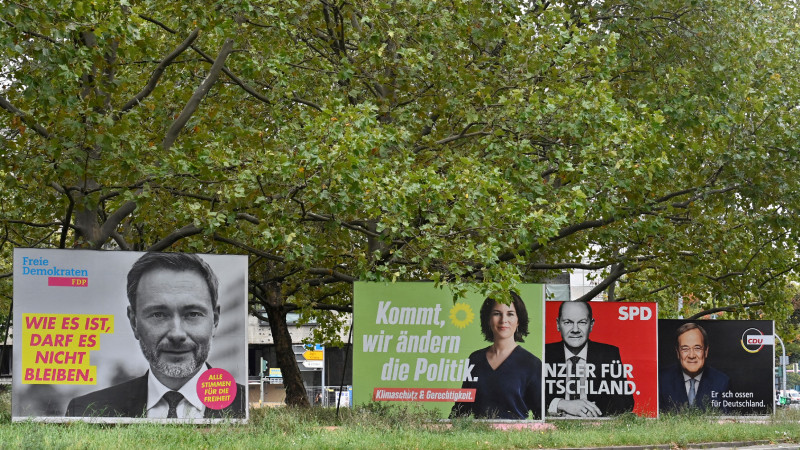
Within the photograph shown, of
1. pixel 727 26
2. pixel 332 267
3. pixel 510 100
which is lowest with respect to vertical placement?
pixel 332 267

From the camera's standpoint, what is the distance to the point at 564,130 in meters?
17.7

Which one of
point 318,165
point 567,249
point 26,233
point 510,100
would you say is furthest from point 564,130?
point 26,233

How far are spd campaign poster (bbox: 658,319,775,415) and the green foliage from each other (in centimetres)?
159

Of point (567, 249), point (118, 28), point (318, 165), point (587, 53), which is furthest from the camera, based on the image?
point (567, 249)

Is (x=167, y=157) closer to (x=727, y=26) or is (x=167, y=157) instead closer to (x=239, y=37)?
(x=239, y=37)

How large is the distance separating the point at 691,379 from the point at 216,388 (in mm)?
10271

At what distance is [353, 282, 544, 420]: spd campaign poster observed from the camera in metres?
17.7

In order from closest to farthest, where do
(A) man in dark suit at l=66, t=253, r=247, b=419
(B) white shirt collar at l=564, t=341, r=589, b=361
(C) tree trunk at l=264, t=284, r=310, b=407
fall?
(A) man in dark suit at l=66, t=253, r=247, b=419 < (B) white shirt collar at l=564, t=341, r=589, b=361 < (C) tree trunk at l=264, t=284, r=310, b=407

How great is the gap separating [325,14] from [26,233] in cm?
992

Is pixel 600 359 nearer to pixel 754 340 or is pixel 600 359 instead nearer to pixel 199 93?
pixel 754 340

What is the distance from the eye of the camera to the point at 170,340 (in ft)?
51.3

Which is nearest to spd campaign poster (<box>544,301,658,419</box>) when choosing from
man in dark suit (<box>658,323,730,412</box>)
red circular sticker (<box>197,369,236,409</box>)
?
man in dark suit (<box>658,323,730,412</box>)

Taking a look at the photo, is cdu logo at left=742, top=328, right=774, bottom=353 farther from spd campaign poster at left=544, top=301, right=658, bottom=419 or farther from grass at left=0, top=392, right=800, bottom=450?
spd campaign poster at left=544, top=301, right=658, bottom=419

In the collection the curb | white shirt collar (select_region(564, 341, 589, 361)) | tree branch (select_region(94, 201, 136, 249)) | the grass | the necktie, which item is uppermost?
tree branch (select_region(94, 201, 136, 249))
